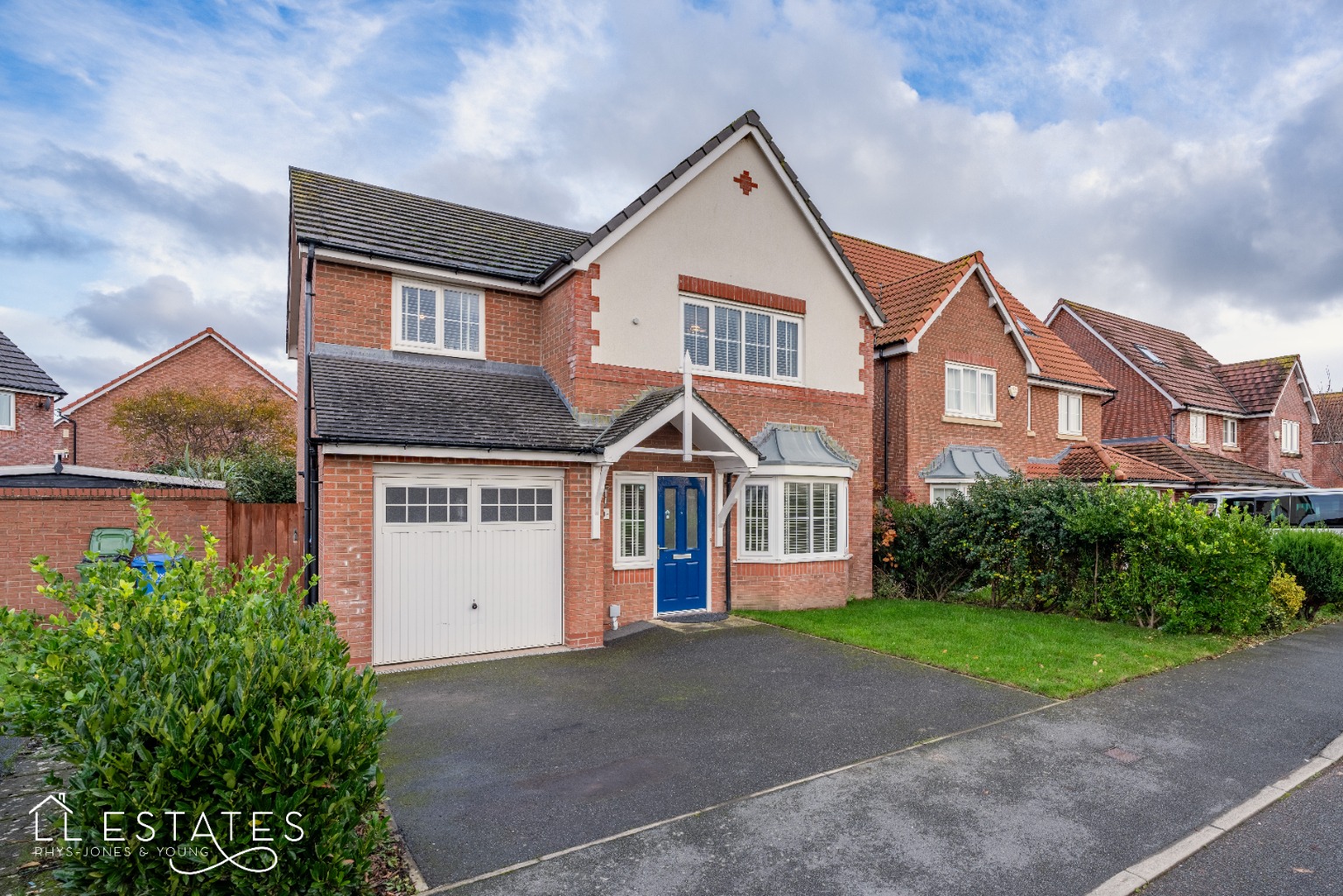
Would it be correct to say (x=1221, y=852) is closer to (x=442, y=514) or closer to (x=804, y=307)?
(x=442, y=514)

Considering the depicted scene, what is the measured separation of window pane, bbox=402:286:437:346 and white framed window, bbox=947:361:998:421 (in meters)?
12.1

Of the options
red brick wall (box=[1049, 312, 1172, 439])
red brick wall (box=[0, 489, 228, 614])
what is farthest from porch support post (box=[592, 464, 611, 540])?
red brick wall (box=[1049, 312, 1172, 439])

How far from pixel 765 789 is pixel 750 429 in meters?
8.20

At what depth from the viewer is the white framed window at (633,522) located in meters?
12.0

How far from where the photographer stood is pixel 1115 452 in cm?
2161

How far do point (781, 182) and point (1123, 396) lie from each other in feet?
70.4

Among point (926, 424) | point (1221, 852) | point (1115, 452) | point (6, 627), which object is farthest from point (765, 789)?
point (1115, 452)

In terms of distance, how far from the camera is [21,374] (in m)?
24.1

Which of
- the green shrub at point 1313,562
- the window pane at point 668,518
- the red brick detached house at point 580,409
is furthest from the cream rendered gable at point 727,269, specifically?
the green shrub at point 1313,562

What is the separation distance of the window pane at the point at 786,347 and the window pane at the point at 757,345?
0.65ft

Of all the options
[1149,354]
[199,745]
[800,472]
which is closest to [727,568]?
[800,472]

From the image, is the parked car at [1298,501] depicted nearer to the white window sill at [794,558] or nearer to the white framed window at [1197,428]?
the white framed window at [1197,428]

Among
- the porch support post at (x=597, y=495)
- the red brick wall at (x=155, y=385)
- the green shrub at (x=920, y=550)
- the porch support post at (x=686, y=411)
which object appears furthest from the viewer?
the red brick wall at (x=155, y=385)

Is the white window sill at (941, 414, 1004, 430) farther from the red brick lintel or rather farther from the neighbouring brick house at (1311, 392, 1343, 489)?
the neighbouring brick house at (1311, 392, 1343, 489)
